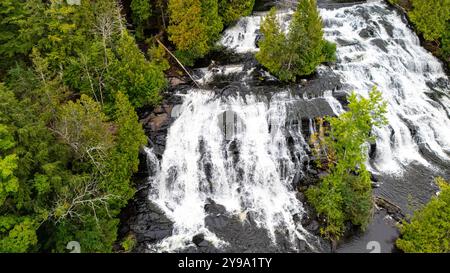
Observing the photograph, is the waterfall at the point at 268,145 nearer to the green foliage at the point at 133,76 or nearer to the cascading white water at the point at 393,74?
the cascading white water at the point at 393,74

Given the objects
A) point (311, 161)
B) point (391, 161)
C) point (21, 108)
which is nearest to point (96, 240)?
point (21, 108)

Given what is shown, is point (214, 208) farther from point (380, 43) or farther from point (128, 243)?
point (380, 43)

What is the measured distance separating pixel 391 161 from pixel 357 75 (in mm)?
8963

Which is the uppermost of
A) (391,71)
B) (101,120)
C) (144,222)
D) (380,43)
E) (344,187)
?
(101,120)

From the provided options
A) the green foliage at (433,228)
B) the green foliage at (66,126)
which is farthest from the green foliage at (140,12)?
the green foliage at (433,228)

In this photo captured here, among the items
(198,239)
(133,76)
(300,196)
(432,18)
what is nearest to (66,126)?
(133,76)

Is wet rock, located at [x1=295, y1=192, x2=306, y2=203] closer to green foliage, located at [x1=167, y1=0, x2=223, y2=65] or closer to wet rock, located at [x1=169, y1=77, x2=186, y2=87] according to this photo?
wet rock, located at [x1=169, y1=77, x2=186, y2=87]

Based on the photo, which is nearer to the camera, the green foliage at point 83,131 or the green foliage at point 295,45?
the green foliage at point 83,131

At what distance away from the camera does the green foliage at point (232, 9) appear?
35.9 meters

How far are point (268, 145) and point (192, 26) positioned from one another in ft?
42.1

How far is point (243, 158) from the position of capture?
26.4 metres

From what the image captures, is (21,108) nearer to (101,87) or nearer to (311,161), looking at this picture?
(101,87)

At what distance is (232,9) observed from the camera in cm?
3612

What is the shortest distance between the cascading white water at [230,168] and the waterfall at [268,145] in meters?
A: 0.07
